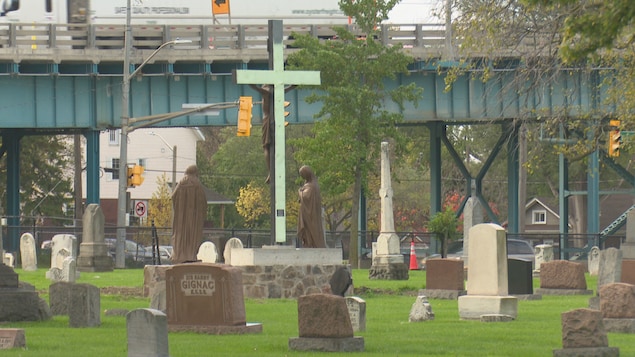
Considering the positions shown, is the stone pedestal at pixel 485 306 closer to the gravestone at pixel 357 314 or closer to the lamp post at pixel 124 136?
the gravestone at pixel 357 314

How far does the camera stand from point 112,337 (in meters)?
18.7

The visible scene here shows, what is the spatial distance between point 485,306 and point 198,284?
5183 mm

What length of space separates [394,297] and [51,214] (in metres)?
44.3

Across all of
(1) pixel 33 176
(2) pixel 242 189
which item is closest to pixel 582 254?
(1) pixel 33 176

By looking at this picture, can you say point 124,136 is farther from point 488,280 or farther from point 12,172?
point 488,280

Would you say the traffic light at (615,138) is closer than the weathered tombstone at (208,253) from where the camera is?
Yes

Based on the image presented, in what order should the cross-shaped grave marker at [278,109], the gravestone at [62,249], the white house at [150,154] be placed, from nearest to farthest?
1. the cross-shaped grave marker at [278,109]
2. the gravestone at [62,249]
3. the white house at [150,154]

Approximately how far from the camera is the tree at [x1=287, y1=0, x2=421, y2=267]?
4412 centimetres

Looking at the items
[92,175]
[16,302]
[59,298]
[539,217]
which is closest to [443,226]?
[92,175]

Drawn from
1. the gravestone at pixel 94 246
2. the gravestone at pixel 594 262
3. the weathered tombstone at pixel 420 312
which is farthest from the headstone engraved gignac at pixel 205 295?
the gravestone at pixel 594 262

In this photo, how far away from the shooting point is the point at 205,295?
19438mm

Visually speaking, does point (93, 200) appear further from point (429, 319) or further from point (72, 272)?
point (429, 319)

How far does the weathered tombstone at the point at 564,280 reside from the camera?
29406mm

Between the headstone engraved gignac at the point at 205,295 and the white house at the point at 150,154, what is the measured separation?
7838cm
